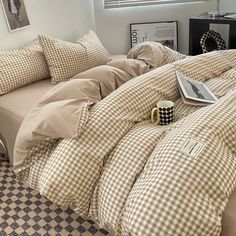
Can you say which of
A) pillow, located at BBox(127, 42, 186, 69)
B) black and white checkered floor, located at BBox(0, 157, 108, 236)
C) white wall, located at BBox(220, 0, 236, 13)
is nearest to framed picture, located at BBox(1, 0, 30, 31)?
pillow, located at BBox(127, 42, 186, 69)

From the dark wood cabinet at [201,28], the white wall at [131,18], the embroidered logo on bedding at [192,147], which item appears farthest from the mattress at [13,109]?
the dark wood cabinet at [201,28]

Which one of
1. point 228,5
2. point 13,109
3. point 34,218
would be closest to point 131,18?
point 228,5

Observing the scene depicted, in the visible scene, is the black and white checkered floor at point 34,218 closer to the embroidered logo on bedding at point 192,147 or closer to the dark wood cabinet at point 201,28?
the embroidered logo on bedding at point 192,147

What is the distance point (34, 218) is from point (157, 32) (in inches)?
86.5

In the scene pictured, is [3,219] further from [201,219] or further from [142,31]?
[142,31]

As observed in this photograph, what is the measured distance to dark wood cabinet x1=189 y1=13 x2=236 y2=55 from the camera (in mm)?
2740

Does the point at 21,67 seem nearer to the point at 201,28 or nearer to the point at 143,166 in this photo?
the point at 143,166

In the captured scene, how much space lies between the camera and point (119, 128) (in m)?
1.37

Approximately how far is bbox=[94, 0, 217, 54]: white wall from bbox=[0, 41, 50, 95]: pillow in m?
1.07

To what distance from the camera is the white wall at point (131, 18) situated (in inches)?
123

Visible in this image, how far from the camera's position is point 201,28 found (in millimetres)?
2990

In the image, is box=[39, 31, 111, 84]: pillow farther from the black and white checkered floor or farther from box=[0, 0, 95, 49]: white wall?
the black and white checkered floor

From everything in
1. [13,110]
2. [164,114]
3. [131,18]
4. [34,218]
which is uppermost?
[131,18]

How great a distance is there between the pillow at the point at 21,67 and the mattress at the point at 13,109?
2.5 inches
